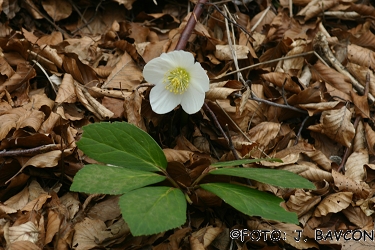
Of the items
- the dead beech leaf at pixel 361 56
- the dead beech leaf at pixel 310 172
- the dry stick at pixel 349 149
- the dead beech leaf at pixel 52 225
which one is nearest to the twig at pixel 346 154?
the dry stick at pixel 349 149

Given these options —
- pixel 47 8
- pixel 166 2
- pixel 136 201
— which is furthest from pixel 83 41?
pixel 136 201

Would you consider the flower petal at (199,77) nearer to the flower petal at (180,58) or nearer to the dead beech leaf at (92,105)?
the flower petal at (180,58)

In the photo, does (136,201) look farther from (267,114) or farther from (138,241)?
(267,114)

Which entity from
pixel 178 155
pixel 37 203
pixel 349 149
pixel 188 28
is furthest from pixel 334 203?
pixel 37 203

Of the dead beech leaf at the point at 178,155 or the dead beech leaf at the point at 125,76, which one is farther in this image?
the dead beech leaf at the point at 125,76

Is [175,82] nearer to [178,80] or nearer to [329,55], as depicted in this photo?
[178,80]

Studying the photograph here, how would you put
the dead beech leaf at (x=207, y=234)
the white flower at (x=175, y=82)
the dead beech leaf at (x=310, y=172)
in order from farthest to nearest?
the dead beech leaf at (x=310, y=172) → the white flower at (x=175, y=82) → the dead beech leaf at (x=207, y=234)
